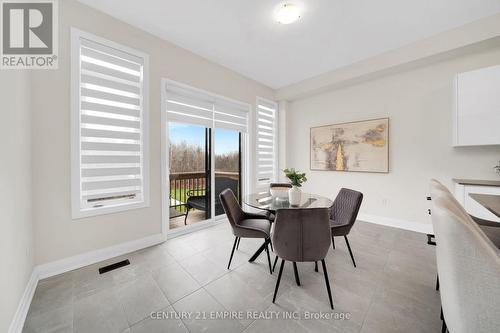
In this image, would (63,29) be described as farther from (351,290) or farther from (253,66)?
(351,290)

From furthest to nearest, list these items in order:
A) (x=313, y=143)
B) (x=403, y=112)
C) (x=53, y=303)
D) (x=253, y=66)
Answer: (x=313, y=143), (x=253, y=66), (x=403, y=112), (x=53, y=303)

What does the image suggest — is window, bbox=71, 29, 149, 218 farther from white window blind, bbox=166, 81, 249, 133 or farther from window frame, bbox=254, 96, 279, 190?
window frame, bbox=254, 96, 279, 190

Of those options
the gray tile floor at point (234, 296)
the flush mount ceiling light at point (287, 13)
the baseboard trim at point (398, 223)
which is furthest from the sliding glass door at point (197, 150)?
the baseboard trim at point (398, 223)

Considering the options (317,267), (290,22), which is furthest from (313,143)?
(317,267)

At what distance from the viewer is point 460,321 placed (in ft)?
2.48

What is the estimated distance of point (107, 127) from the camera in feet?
7.28

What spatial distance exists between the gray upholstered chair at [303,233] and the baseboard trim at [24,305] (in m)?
1.87

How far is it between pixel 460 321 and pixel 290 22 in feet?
9.71

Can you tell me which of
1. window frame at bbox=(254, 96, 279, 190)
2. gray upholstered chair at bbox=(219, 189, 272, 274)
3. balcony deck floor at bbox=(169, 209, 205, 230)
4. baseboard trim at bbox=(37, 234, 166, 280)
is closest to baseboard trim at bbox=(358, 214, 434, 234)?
window frame at bbox=(254, 96, 279, 190)

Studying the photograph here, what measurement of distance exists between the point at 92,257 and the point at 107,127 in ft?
5.13

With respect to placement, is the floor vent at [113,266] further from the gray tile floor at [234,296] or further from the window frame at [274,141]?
the window frame at [274,141]

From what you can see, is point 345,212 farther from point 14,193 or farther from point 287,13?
point 14,193

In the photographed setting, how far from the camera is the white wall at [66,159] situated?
6.12 ft

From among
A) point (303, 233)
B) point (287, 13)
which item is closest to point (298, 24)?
point (287, 13)
